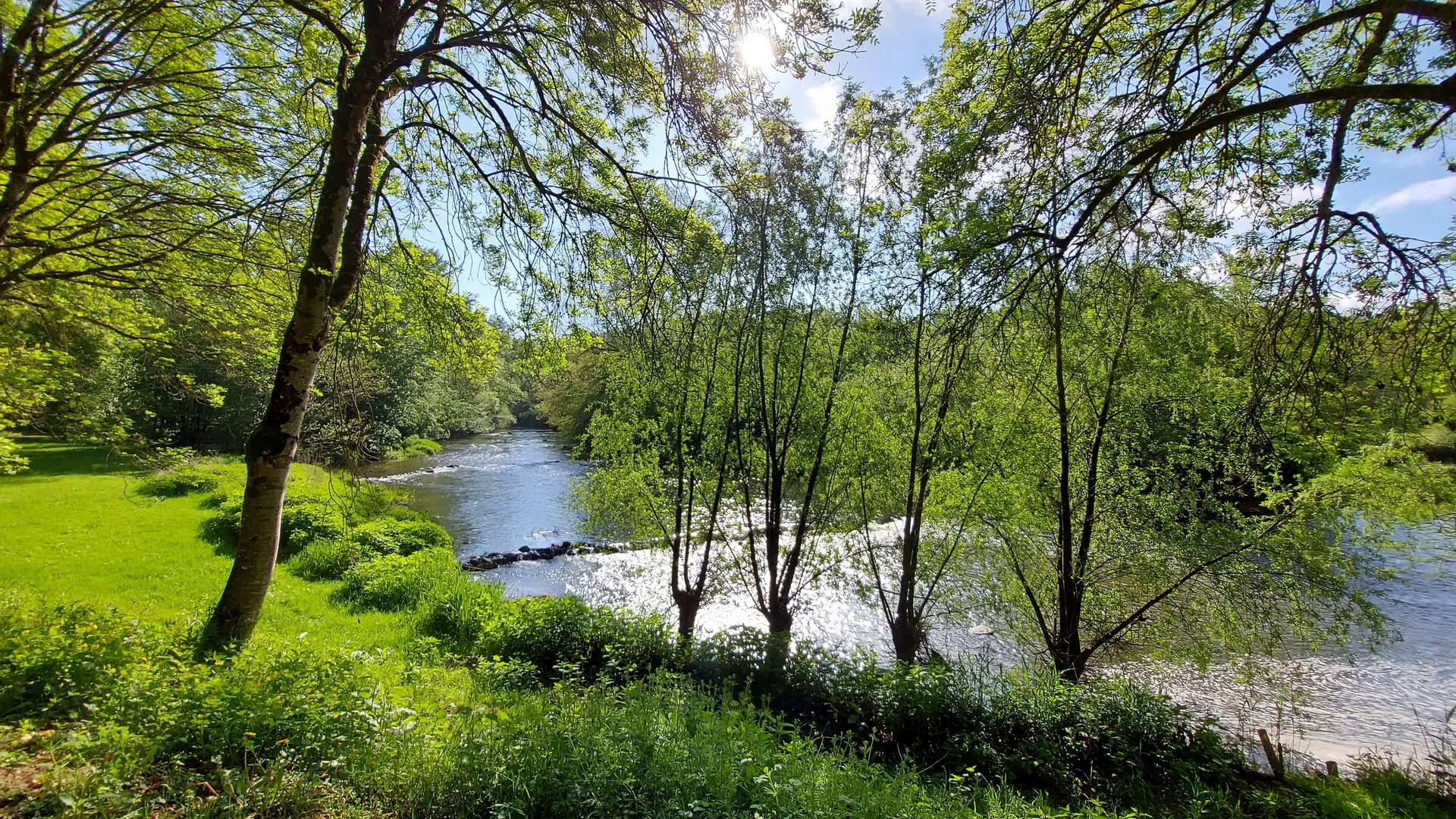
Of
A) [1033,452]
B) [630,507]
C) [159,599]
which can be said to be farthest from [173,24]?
[1033,452]

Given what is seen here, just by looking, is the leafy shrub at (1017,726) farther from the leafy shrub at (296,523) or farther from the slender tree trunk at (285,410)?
the leafy shrub at (296,523)

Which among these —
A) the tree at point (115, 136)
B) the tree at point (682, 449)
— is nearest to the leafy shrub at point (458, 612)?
the tree at point (682, 449)

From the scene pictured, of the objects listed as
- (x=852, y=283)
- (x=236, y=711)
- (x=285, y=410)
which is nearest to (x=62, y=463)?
(x=285, y=410)

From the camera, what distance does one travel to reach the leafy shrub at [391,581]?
10.1m

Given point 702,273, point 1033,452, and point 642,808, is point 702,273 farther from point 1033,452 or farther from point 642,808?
point 642,808

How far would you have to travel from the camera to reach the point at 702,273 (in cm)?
844

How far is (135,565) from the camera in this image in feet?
30.0

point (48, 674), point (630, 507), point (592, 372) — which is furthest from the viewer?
point (592, 372)

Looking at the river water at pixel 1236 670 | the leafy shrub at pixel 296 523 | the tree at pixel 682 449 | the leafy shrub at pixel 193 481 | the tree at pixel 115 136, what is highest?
the tree at pixel 115 136

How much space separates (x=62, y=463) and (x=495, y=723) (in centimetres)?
2643

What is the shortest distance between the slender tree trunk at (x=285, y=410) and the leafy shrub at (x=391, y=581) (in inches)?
254

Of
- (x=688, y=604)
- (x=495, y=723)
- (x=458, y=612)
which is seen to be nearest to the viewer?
(x=495, y=723)

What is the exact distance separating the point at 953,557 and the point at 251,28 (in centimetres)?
1140

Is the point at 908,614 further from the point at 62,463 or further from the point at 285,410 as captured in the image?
the point at 62,463
